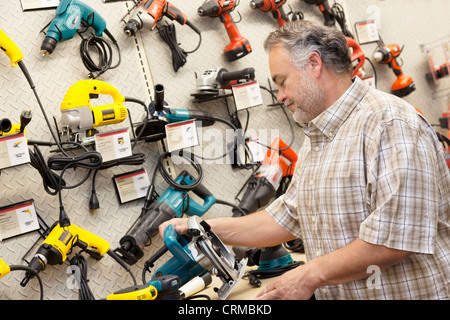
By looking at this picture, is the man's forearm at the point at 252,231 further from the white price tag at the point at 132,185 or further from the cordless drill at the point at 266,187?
the white price tag at the point at 132,185

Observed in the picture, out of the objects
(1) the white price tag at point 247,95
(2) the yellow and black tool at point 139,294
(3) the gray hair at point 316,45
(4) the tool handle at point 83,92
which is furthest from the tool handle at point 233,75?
(2) the yellow and black tool at point 139,294

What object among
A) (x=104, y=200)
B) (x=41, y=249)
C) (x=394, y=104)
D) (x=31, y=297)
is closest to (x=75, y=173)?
(x=104, y=200)

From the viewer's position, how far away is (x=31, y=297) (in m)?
2.00

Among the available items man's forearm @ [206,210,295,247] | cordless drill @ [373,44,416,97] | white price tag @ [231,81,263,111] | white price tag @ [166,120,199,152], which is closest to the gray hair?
man's forearm @ [206,210,295,247]

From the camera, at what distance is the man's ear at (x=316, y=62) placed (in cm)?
150

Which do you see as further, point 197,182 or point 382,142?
point 197,182

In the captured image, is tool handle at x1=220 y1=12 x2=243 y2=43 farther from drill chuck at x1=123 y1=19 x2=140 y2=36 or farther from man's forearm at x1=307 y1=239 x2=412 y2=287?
man's forearm at x1=307 y1=239 x2=412 y2=287

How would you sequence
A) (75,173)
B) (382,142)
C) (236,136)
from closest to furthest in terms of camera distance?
1. (382,142)
2. (75,173)
3. (236,136)

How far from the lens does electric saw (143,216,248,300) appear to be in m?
1.54

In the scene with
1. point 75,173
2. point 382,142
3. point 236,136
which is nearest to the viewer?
point 382,142

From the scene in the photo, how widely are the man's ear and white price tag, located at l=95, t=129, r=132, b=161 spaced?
92cm

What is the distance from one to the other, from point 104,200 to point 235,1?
1228 millimetres

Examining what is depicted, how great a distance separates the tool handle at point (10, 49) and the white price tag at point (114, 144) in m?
0.42

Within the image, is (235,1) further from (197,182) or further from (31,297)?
(31,297)
